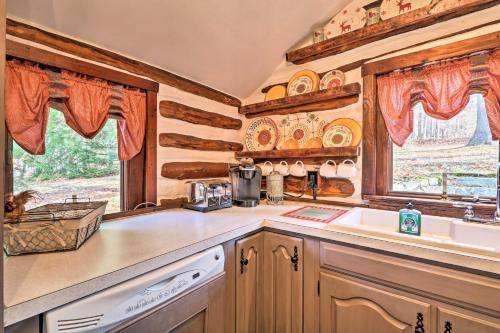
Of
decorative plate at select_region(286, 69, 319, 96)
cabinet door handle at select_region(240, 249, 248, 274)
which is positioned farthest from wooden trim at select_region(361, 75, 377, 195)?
cabinet door handle at select_region(240, 249, 248, 274)

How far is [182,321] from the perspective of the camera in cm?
90

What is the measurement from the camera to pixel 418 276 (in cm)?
94

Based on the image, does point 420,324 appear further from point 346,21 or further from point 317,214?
point 346,21

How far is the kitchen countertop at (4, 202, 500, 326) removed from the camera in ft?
2.00

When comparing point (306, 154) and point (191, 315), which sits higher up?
point (306, 154)

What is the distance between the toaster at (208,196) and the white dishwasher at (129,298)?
61 cm

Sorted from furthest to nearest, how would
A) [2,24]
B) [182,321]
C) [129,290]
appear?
[182,321], [129,290], [2,24]

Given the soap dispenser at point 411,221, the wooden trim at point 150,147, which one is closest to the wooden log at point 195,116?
the wooden trim at point 150,147

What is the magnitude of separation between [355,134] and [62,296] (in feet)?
5.77

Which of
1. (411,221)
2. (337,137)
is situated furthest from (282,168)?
(411,221)

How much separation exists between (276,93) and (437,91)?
114cm

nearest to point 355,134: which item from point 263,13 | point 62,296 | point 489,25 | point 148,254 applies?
point 489,25

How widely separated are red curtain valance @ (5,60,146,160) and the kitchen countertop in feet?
1.66

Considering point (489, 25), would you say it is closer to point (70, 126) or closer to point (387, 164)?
point (387, 164)
